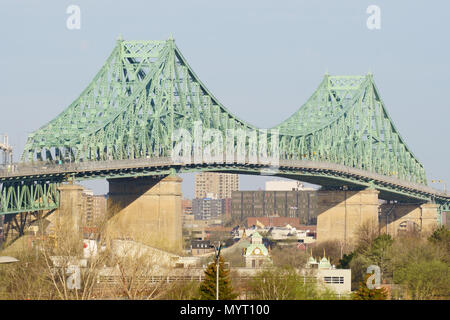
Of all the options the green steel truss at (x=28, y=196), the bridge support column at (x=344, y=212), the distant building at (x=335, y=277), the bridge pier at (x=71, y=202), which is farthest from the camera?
the bridge support column at (x=344, y=212)

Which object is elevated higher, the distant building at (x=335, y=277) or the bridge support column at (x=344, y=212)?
the bridge support column at (x=344, y=212)

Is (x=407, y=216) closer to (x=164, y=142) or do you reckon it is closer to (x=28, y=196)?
(x=164, y=142)

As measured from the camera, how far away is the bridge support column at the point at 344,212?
13012 cm

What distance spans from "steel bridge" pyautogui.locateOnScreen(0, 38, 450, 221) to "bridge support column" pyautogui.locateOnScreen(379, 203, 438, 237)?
279 cm

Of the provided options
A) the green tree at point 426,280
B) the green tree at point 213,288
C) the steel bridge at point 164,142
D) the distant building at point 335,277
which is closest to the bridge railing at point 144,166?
the steel bridge at point 164,142

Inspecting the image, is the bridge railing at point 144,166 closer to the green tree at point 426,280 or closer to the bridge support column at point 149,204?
the bridge support column at point 149,204

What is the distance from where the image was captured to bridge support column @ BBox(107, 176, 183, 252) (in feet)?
346

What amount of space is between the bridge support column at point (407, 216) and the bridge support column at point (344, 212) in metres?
12.0

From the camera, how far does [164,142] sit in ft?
360

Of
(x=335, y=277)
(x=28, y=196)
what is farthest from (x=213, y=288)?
(x=28, y=196)

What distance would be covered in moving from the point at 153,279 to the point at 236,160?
145 feet
